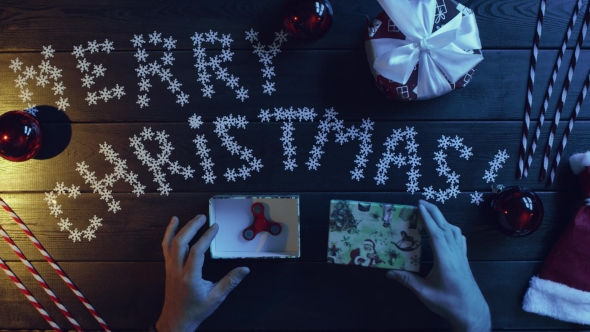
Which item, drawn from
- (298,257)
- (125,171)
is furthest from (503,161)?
(125,171)

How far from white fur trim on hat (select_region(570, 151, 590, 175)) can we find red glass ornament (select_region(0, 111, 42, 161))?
1614 millimetres

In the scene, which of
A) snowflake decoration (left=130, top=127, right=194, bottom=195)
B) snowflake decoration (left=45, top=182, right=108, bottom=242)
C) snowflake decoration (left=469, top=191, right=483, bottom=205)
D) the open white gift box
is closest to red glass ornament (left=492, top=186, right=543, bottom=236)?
snowflake decoration (left=469, top=191, right=483, bottom=205)

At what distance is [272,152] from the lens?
50.8 inches

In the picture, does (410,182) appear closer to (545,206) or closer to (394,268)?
(394,268)

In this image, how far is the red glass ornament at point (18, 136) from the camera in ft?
3.89

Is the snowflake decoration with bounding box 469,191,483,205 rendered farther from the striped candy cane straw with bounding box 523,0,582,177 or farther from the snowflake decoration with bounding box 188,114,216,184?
the snowflake decoration with bounding box 188,114,216,184

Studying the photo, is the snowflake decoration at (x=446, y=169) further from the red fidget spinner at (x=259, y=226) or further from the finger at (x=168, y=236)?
the finger at (x=168, y=236)

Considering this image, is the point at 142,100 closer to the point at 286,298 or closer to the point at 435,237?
the point at 286,298

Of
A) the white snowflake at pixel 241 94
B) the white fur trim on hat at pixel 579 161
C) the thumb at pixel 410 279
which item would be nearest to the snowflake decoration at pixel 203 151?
the white snowflake at pixel 241 94

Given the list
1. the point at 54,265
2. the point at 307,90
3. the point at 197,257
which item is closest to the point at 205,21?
the point at 307,90

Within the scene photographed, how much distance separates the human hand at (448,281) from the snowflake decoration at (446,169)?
0.09 metres

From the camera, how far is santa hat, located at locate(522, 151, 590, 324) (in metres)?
1.23

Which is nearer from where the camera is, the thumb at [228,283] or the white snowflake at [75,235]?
the thumb at [228,283]

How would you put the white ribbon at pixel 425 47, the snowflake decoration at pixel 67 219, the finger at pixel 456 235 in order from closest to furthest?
1. the white ribbon at pixel 425 47
2. the finger at pixel 456 235
3. the snowflake decoration at pixel 67 219
